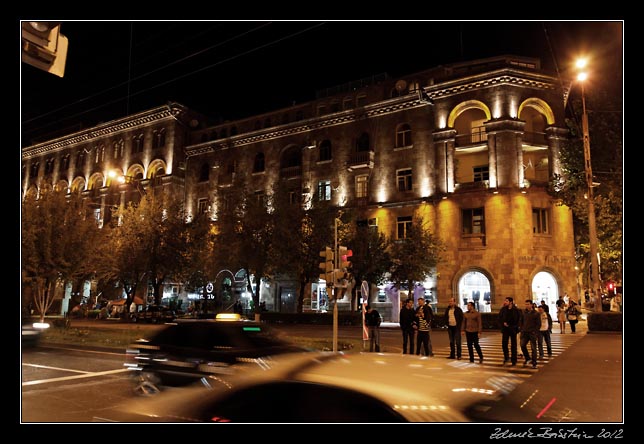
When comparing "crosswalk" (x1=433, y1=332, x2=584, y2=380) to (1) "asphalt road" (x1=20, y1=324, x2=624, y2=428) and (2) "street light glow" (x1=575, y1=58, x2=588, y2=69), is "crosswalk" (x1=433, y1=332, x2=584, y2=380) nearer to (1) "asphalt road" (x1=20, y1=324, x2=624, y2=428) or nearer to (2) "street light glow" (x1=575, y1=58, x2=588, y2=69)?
(1) "asphalt road" (x1=20, y1=324, x2=624, y2=428)

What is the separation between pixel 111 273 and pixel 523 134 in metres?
31.7

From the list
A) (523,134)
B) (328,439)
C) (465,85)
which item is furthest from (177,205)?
(328,439)

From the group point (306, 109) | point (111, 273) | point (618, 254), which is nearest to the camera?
point (618, 254)

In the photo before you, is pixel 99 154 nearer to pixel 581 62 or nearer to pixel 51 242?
pixel 51 242

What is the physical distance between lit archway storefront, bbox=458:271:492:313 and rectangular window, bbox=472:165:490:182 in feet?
23.2

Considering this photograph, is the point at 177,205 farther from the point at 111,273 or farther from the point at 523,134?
Result: the point at 523,134

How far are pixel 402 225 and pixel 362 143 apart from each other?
8.43 m

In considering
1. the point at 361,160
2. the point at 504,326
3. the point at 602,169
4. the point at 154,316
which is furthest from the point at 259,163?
the point at 504,326

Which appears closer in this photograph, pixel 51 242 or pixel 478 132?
pixel 51 242

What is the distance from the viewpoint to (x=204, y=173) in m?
49.8

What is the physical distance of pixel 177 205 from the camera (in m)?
39.0

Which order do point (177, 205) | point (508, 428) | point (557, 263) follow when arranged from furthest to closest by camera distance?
1. point (177, 205)
2. point (557, 263)
3. point (508, 428)

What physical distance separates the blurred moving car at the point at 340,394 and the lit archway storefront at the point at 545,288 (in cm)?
2886

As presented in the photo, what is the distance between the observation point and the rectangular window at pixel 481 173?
35.2 metres
